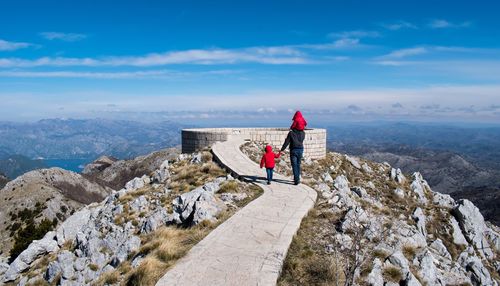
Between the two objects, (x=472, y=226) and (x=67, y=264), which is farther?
(x=472, y=226)

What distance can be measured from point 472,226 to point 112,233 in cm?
1975

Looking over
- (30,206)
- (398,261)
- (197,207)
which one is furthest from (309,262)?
(30,206)

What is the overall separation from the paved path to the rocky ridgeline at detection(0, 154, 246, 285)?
142cm

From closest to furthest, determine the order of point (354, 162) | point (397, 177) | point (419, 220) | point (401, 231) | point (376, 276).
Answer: point (376, 276) < point (401, 231) < point (419, 220) < point (397, 177) < point (354, 162)

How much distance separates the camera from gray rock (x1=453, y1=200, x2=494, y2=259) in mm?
21844

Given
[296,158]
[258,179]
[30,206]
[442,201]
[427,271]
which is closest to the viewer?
[427,271]

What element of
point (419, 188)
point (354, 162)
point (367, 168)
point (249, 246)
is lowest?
point (419, 188)

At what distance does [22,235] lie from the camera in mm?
46500

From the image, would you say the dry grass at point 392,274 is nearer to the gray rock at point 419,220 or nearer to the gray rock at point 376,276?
the gray rock at point 376,276

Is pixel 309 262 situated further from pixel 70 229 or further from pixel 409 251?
pixel 70 229

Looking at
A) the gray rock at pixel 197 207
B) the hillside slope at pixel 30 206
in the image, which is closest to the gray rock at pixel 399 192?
the gray rock at pixel 197 207

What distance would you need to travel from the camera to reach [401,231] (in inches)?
547

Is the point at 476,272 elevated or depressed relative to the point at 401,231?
depressed

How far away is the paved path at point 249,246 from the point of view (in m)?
8.44
